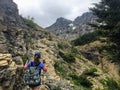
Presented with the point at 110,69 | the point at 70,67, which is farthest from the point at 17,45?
the point at 110,69

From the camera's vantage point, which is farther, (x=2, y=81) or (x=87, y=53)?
(x=87, y=53)

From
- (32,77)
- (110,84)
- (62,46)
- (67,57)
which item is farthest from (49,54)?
(32,77)

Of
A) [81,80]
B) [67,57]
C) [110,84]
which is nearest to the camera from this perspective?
[81,80]

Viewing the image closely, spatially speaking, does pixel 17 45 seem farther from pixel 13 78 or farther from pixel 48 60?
pixel 13 78

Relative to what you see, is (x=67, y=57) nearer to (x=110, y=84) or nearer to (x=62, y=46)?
(x=62, y=46)

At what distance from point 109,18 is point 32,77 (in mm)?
19236

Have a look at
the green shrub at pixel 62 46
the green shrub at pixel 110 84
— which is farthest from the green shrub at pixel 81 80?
the green shrub at pixel 62 46

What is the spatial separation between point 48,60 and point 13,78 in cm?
1297

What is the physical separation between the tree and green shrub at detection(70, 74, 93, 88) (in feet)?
12.4

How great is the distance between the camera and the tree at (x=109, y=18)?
28125 millimetres

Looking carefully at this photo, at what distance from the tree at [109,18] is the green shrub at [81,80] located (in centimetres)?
379

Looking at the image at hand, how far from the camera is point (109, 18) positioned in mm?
29703

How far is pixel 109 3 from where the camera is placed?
98.9 ft

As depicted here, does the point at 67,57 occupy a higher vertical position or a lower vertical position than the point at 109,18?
lower
